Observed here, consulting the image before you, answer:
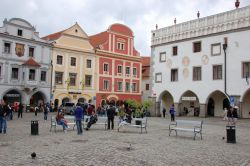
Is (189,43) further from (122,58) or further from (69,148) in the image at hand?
(69,148)

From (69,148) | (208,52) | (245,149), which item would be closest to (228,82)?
(208,52)

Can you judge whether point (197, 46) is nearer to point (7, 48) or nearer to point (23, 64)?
point (23, 64)

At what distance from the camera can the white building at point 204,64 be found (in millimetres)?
30830

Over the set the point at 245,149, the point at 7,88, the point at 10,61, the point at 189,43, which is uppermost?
the point at 189,43

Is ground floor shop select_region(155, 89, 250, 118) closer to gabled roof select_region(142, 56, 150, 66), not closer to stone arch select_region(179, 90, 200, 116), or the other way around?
stone arch select_region(179, 90, 200, 116)

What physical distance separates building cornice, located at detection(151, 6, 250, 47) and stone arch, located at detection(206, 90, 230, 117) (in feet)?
24.3

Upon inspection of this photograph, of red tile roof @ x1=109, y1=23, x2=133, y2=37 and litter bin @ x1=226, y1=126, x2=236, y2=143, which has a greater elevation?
red tile roof @ x1=109, y1=23, x2=133, y2=37

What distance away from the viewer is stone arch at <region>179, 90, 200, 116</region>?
3641cm

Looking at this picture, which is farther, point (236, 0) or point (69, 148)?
point (236, 0)

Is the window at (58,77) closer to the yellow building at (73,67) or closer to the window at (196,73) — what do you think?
the yellow building at (73,67)

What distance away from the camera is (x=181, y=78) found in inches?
1435

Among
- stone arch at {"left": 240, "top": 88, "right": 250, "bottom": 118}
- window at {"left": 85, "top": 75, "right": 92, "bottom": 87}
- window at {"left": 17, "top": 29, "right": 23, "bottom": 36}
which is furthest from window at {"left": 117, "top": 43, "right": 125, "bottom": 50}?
stone arch at {"left": 240, "top": 88, "right": 250, "bottom": 118}

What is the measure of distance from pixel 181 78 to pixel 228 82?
6.47 meters

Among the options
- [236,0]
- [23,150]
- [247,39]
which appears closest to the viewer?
[23,150]
